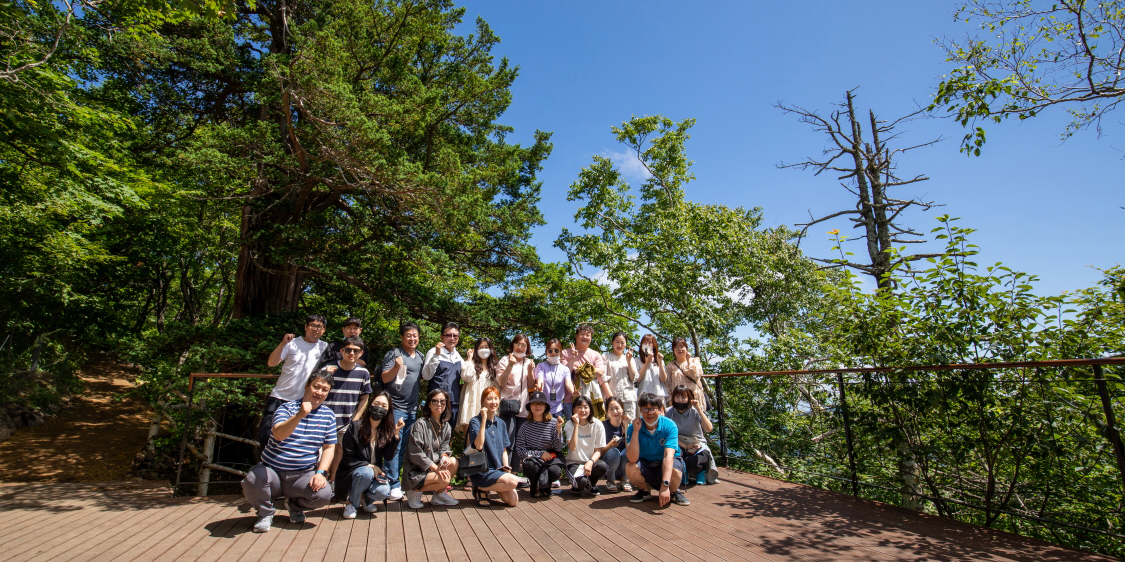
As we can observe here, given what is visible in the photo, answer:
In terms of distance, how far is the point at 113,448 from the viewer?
1123cm

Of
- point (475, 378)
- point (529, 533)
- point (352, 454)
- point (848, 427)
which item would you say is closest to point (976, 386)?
point (848, 427)

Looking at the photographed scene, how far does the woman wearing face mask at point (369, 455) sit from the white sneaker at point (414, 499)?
0.17 metres

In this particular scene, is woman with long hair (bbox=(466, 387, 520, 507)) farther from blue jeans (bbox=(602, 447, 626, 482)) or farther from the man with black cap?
the man with black cap

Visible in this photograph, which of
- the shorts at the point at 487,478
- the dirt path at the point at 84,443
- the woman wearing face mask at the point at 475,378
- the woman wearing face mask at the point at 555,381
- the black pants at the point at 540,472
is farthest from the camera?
the dirt path at the point at 84,443

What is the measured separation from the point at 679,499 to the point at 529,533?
135 centimetres

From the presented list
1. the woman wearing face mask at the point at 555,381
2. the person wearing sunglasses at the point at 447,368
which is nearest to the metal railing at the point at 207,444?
the person wearing sunglasses at the point at 447,368

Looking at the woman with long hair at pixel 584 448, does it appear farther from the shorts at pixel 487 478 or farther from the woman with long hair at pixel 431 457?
the woman with long hair at pixel 431 457

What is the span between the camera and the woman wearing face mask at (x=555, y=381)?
473 centimetres

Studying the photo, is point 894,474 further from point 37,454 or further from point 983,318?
point 37,454

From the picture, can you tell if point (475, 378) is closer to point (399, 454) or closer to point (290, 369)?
point (399, 454)

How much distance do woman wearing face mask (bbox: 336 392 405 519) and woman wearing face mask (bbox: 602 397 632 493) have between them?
182cm

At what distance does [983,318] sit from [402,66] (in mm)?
8026

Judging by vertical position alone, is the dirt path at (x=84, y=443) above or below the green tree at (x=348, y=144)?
below

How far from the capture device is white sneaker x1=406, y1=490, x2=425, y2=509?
Answer: 12.6 ft
